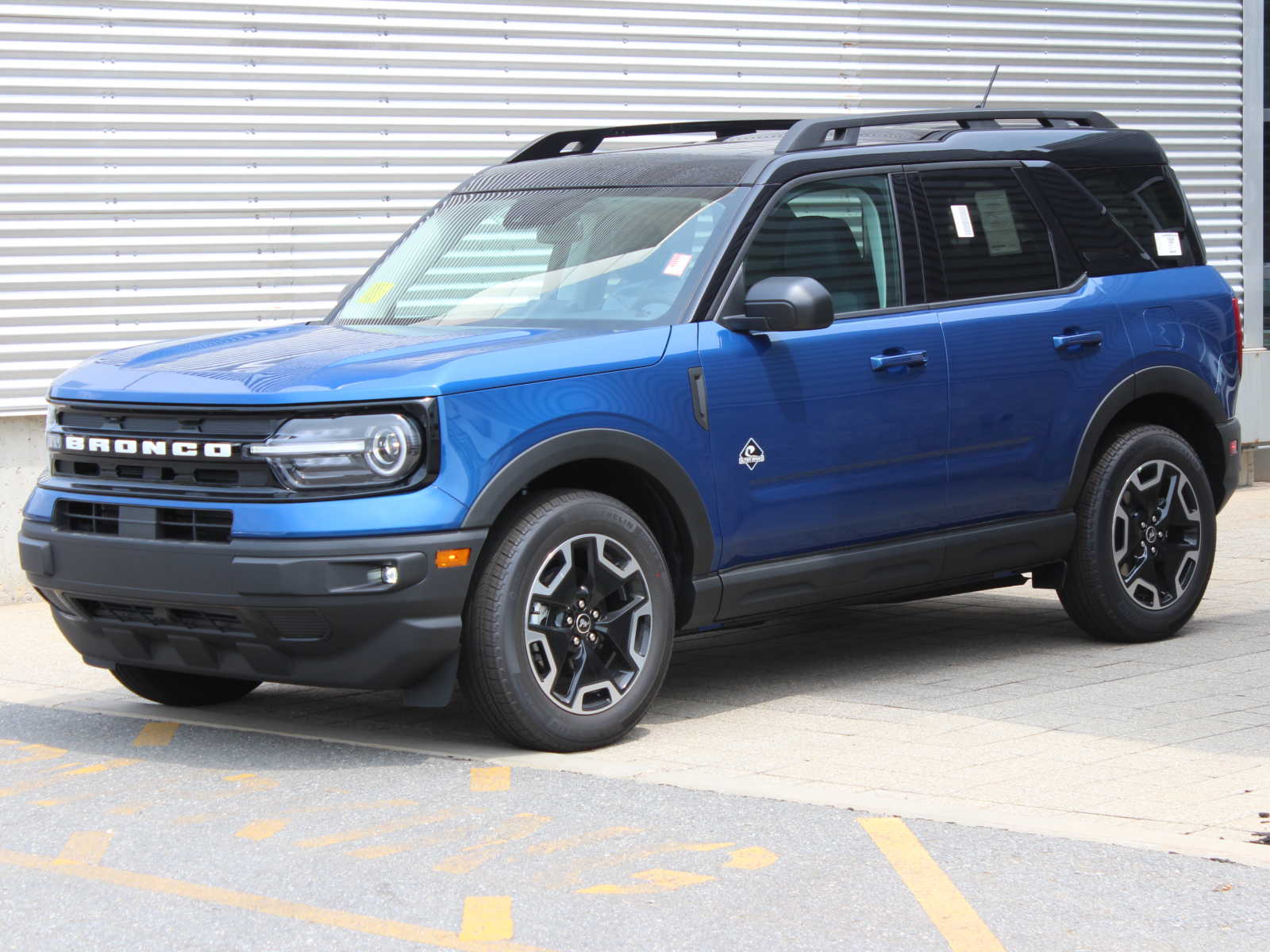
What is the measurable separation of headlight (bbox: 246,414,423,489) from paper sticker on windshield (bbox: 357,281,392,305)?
1.56 m

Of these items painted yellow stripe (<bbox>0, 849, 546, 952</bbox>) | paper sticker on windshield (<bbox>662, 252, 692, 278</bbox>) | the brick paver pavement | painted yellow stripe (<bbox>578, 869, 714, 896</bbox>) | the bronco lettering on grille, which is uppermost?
paper sticker on windshield (<bbox>662, 252, 692, 278</bbox>)

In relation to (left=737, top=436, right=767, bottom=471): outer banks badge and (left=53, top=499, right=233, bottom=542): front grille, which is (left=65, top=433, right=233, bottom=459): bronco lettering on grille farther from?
(left=737, top=436, right=767, bottom=471): outer banks badge

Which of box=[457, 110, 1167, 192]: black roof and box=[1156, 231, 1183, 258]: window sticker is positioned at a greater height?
box=[457, 110, 1167, 192]: black roof

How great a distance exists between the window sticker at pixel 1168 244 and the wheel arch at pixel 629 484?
2.68 m

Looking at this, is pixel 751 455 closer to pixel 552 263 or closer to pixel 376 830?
pixel 552 263

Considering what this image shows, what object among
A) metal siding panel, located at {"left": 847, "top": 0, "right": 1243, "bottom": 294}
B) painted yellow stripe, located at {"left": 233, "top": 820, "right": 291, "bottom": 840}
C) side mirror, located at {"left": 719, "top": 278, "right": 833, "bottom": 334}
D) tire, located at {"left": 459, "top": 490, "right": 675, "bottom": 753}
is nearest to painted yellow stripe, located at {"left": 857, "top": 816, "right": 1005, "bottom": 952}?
tire, located at {"left": 459, "top": 490, "right": 675, "bottom": 753}

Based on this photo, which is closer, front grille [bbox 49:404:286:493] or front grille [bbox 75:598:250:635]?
front grille [bbox 49:404:286:493]

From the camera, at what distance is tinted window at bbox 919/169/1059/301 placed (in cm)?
733

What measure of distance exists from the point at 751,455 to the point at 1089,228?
A: 2.08 meters

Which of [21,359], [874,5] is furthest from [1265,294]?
[21,359]

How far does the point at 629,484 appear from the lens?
655 centimetres

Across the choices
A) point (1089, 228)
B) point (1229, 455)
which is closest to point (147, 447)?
point (1089, 228)

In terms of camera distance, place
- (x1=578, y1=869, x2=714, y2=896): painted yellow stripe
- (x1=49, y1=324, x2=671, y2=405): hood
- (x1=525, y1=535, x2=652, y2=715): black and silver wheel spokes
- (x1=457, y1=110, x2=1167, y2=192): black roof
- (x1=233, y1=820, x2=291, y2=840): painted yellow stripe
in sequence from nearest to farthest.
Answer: (x1=578, y1=869, x2=714, y2=896): painted yellow stripe, (x1=233, y1=820, x2=291, y2=840): painted yellow stripe, (x1=49, y1=324, x2=671, y2=405): hood, (x1=525, y1=535, x2=652, y2=715): black and silver wheel spokes, (x1=457, y1=110, x2=1167, y2=192): black roof

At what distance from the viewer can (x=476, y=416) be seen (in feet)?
19.5
